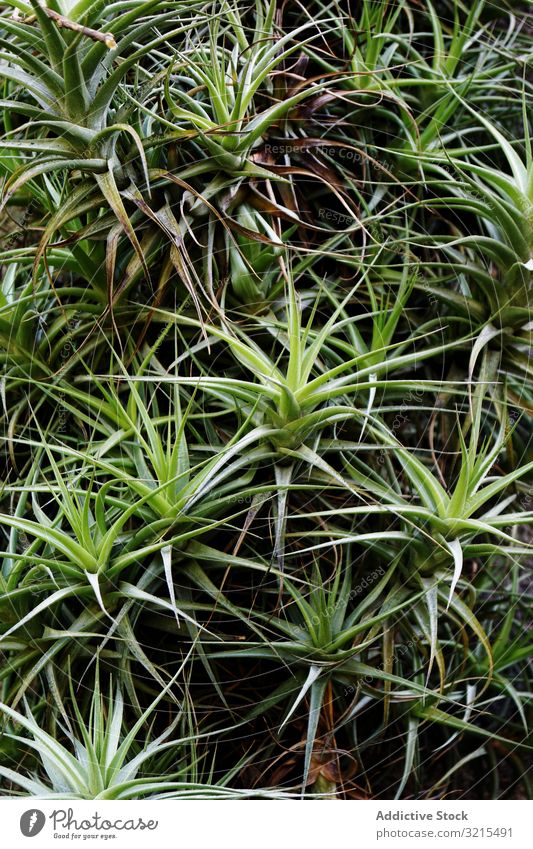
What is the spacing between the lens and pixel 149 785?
0.45 meters

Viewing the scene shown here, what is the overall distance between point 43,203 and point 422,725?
50 cm

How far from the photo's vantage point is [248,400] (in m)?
0.45

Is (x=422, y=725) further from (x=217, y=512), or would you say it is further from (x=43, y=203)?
(x=43, y=203)

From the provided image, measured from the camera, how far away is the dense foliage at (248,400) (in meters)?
0.46

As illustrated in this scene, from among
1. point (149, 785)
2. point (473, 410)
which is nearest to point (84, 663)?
point (149, 785)
